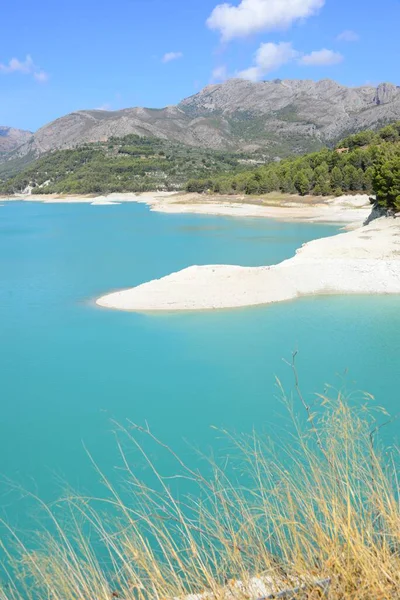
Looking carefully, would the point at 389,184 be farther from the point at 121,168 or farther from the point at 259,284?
the point at 121,168

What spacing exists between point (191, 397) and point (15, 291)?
14.7m

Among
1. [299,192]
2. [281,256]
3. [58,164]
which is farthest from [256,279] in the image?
[58,164]

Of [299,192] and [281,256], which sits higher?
[299,192]

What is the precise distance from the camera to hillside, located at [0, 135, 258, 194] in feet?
350

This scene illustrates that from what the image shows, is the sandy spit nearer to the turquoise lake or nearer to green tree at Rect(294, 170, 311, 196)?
green tree at Rect(294, 170, 311, 196)

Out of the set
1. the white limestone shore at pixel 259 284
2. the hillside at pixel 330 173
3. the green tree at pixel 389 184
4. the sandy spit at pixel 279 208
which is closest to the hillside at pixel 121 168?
the sandy spit at pixel 279 208

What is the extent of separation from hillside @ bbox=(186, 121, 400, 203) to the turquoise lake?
3750cm

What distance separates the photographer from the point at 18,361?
50.4ft

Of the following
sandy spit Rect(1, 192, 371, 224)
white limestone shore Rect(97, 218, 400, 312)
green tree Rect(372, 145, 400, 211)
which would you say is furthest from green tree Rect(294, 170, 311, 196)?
white limestone shore Rect(97, 218, 400, 312)

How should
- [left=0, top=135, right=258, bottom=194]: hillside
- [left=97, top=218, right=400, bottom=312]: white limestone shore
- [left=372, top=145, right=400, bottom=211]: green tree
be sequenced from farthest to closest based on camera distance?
1. [left=0, top=135, right=258, bottom=194]: hillside
2. [left=372, top=145, right=400, bottom=211]: green tree
3. [left=97, top=218, right=400, bottom=312]: white limestone shore

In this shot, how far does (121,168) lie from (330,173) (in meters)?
66.6

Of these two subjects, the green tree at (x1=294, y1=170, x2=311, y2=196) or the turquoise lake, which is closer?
the turquoise lake

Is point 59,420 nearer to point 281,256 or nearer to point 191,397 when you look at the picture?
point 191,397

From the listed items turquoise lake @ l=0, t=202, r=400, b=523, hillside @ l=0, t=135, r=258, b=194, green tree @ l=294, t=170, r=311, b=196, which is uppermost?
hillside @ l=0, t=135, r=258, b=194
